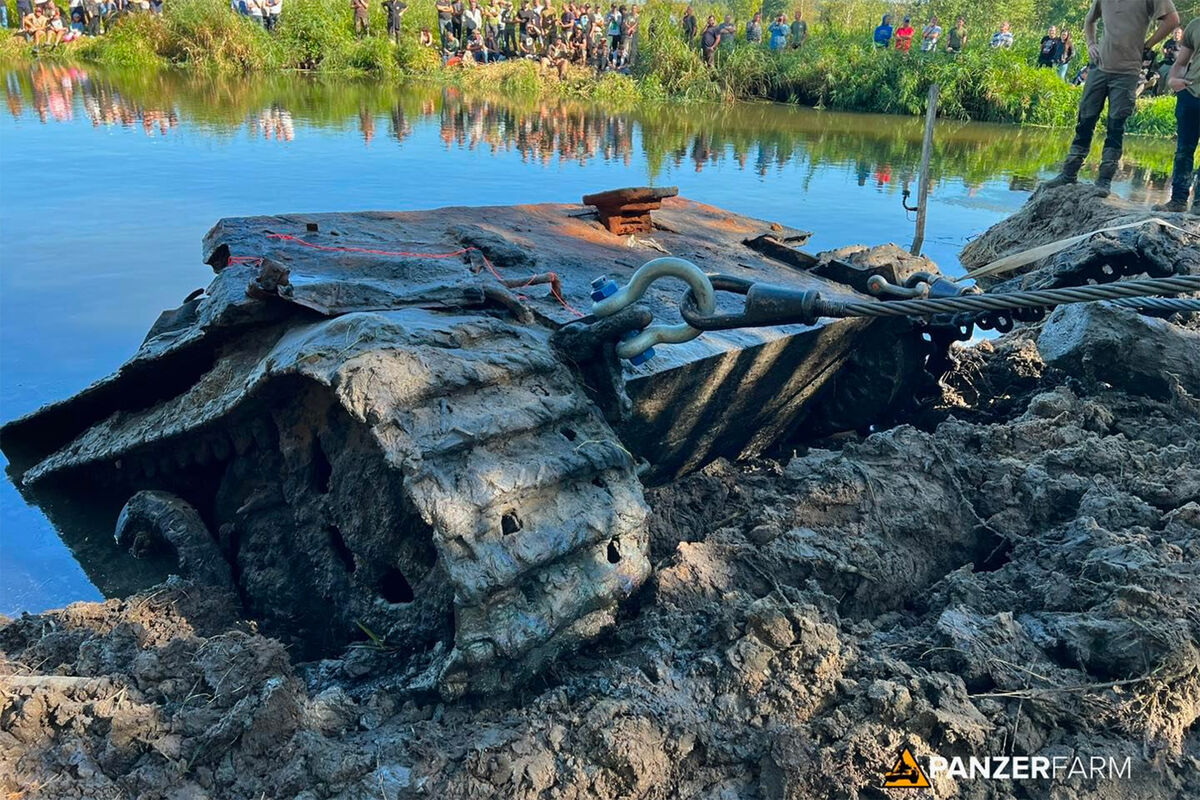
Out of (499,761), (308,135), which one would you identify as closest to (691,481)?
(499,761)

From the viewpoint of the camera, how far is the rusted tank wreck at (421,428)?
2.36 meters

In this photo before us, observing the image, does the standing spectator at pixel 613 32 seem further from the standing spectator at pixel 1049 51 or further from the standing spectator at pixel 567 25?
the standing spectator at pixel 1049 51

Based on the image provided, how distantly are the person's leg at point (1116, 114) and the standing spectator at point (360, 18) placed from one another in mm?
21326

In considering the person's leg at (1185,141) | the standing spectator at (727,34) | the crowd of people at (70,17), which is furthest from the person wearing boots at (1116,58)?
the crowd of people at (70,17)

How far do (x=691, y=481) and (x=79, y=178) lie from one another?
27.5 ft

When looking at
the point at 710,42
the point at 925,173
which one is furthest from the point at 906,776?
the point at 710,42

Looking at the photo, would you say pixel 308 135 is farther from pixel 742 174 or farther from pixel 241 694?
pixel 241 694

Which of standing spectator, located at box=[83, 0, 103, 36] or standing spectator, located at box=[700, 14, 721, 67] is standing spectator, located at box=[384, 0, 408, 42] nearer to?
standing spectator, located at box=[83, 0, 103, 36]

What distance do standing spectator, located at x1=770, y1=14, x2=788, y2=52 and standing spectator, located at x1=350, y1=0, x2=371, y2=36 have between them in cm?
1105

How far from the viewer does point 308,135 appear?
13539 mm

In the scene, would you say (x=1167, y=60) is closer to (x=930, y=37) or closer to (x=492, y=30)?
(x=930, y=37)

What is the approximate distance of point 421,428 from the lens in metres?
2.37

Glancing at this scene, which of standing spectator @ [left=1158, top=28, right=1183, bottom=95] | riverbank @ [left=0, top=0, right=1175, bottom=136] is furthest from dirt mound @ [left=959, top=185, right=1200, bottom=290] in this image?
riverbank @ [left=0, top=0, right=1175, bottom=136]

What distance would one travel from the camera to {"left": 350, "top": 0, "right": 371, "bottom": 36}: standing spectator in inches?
1006
